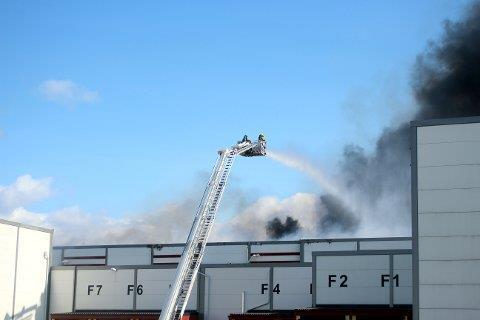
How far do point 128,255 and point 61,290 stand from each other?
14.6 metres

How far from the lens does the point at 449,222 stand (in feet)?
110

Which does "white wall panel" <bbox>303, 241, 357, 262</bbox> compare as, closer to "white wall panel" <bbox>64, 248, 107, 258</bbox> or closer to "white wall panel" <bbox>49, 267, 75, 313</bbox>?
"white wall panel" <bbox>64, 248, 107, 258</bbox>

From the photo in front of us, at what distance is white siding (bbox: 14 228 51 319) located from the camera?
48688mm

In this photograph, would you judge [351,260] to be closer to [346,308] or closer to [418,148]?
[346,308]

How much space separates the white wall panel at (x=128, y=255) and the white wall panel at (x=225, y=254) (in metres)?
4.80

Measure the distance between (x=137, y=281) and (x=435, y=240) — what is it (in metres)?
21.2

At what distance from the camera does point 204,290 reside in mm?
48562

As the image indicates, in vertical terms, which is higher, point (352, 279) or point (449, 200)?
point (449, 200)

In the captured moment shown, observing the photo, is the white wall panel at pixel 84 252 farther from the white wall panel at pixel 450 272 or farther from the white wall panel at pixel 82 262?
the white wall panel at pixel 450 272

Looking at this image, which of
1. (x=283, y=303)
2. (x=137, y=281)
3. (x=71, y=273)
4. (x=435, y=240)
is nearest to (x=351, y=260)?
(x=283, y=303)

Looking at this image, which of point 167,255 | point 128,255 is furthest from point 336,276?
point 128,255

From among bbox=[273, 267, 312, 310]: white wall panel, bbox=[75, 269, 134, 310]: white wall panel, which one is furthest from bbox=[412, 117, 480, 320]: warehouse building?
bbox=[75, 269, 134, 310]: white wall panel

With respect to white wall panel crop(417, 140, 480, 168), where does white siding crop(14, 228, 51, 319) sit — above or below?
below

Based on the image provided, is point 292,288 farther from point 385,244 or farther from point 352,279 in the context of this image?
point 385,244
